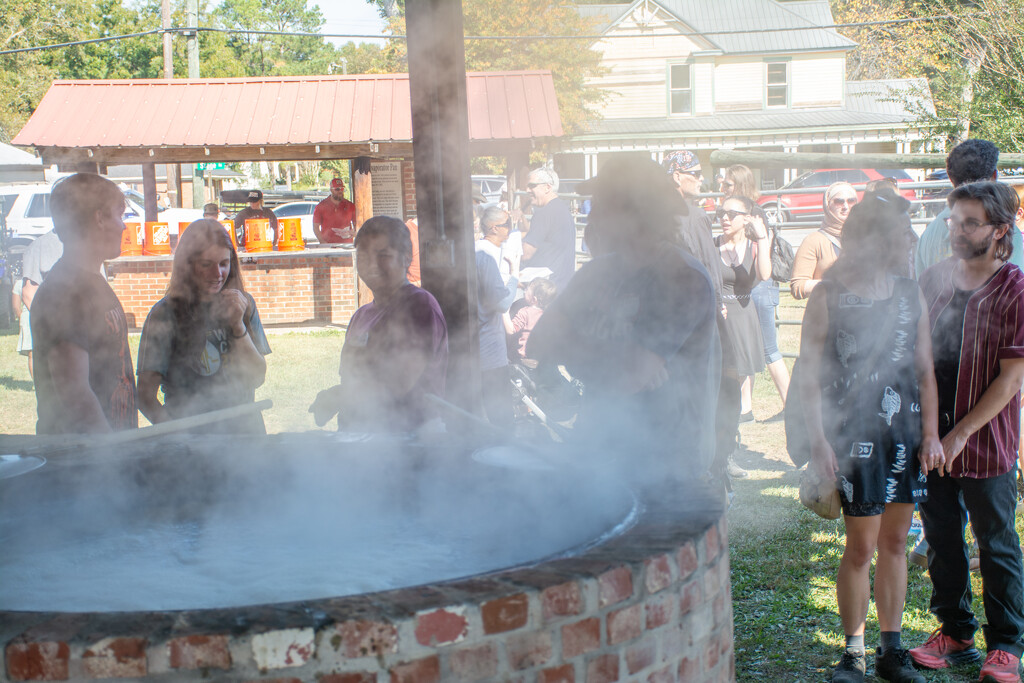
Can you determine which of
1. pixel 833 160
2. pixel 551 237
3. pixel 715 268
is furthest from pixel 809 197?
pixel 715 268

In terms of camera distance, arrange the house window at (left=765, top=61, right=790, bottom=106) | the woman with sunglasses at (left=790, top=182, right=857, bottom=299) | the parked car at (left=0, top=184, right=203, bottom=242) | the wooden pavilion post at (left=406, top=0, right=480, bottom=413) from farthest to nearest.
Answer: the house window at (left=765, top=61, right=790, bottom=106)
the parked car at (left=0, top=184, right=203, bottom=242)
the woman with sunglasses at (left=790, top=182, right=857, bottom=299)
the wooden pavilion post at (left=406, top=0, right=480, bottom=413)

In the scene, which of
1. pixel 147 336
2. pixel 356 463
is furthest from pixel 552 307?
pixel 147 336

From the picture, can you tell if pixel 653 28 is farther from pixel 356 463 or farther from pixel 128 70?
pixel 356 463

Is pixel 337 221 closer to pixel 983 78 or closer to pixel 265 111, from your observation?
pixel 265 111

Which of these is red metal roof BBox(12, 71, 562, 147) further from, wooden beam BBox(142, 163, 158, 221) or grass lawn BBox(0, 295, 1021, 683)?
grass lawn BBox(0, 295, 1021, 683)

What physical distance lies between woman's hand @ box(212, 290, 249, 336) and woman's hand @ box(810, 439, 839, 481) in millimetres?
2065

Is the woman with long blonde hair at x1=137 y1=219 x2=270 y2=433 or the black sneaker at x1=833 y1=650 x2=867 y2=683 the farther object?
the woman with long blonde hair at x1=137 y1=219 x2=270 y2=433

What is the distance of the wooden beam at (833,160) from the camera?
14.8 ft

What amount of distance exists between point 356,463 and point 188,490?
0.51 metres

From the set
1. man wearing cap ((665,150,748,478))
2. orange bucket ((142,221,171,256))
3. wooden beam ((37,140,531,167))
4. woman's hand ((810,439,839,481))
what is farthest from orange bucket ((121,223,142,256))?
woman's hand ((810,439,839,481))

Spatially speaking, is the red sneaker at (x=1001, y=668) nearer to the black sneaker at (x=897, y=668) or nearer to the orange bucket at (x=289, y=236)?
the black sneaker at (x=897, y=668)

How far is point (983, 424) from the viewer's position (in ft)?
10.1

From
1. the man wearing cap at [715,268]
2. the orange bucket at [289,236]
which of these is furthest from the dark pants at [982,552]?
the orange bucket at [289,236]

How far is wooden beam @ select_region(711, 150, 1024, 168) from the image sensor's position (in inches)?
178
